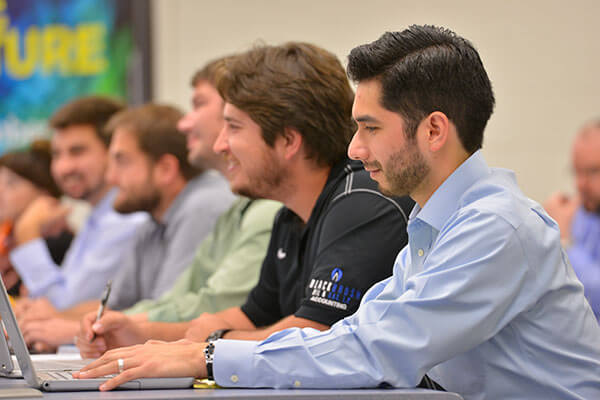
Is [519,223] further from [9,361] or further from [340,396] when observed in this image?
[9,361]

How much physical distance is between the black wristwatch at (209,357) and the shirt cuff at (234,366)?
0.03 ft

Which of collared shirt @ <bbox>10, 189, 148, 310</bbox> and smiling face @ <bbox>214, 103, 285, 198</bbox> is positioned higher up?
smiling face @ <bbox>214, 103, 285, 198</bbox>

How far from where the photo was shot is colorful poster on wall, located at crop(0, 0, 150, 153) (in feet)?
16.3

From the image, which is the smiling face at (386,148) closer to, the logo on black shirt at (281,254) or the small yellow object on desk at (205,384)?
the small yellow object on desk at (205,384)

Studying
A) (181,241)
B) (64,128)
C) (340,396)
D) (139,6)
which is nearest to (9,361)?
(340,396)

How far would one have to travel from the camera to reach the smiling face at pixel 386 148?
4.05 feet

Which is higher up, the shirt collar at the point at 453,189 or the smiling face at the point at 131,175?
the shirt collar at the point at 453,189

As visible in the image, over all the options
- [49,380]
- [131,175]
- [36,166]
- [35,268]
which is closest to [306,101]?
[49,380]

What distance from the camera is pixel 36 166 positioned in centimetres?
421

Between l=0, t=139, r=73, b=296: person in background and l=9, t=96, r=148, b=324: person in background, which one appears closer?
l=9, t=96, r=148, b=324: person in background

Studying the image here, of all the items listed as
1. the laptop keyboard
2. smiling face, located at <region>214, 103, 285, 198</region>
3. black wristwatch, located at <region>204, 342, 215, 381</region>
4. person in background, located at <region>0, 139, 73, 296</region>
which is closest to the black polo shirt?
smiling face, located at <region>214, 103, 285, 198</region>

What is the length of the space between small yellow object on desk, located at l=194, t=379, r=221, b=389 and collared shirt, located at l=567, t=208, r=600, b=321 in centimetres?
238

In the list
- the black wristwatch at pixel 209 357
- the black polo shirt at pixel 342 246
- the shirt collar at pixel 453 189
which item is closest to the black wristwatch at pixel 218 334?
the black polo shirt at pixel 342 246

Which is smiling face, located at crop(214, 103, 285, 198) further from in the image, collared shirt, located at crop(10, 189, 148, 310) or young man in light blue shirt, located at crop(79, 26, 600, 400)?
collared shirt, located at crop(10, 189, 148, 310)
